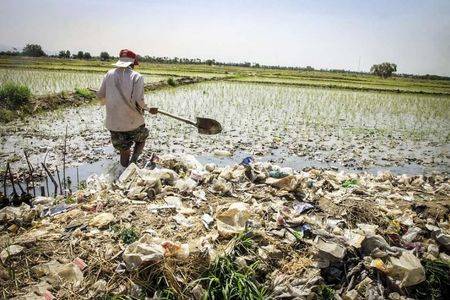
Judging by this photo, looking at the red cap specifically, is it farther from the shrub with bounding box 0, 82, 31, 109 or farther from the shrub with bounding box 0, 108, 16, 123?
the shrub with bounding box 0, 82, 31, 109

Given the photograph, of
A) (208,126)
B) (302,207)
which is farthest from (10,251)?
(208,126)

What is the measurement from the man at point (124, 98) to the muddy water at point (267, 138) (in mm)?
1102

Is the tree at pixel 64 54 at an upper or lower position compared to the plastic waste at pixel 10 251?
upper

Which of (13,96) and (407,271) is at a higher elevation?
(13,96)

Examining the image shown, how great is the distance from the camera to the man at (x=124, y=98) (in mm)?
4230

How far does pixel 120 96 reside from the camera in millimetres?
4266

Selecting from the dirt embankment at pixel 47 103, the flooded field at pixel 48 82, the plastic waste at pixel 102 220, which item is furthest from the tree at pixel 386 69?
the plastic waste at pixel 102 220

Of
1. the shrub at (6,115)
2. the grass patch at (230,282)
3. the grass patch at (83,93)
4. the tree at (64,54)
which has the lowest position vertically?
the grass patch at (230,282)

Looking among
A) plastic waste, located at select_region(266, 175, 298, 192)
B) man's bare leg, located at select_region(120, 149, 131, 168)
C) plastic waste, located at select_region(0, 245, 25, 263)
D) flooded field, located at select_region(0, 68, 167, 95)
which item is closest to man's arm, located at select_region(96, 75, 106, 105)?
man's bare leg, located at select_region(120, 149, 131, 168)

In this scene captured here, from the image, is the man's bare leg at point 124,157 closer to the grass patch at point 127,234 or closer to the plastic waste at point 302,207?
the grass patch at point 127,234

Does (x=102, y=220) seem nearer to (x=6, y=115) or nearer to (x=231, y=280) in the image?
(x=231, y=280)

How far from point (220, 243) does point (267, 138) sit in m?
5.22

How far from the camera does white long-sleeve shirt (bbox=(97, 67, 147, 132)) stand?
4.23m

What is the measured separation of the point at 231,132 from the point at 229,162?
7.60ft
